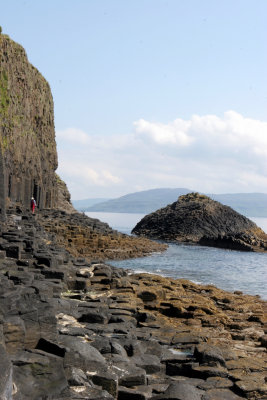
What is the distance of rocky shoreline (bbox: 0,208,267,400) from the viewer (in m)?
5.74

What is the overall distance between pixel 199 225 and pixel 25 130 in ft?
91.9

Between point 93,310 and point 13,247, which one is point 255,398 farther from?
point 13,247

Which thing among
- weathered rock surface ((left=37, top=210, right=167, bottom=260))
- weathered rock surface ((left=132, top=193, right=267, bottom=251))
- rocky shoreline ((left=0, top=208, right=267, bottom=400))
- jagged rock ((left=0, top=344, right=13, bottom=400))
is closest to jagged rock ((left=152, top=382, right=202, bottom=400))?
rocky shoreline ((left=0, top=208, right=267, bottom=400))

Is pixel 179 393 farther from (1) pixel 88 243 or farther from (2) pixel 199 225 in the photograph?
(2) pixel 199 225

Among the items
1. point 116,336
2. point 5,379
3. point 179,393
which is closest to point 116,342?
point 116,336

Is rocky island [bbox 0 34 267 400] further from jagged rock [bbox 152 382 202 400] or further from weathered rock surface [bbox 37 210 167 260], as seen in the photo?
weathered rock surface [bbox 37 210 167 260]

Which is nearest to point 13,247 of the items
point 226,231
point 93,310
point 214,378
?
point 93,310

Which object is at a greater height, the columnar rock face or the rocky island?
the columnar rock face

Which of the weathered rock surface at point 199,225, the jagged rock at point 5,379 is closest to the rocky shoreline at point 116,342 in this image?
the jagged rock at point 5,379

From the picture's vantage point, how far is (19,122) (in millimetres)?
46906

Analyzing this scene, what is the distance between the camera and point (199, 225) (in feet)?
219

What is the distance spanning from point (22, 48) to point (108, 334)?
4631 cm

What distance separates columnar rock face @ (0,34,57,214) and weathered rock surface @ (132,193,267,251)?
15.9 meters

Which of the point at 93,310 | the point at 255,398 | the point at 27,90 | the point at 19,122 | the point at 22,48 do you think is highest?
the point at 22,48
